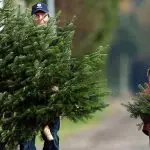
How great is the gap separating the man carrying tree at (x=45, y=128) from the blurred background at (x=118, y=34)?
30.5ft

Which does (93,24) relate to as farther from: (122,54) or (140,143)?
(140,143)

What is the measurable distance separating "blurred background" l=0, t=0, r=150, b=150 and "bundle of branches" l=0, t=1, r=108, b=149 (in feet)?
33.1

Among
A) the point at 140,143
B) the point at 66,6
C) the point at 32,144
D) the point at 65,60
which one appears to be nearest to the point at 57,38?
the point at 65,60

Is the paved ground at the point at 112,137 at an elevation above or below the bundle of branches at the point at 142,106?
above

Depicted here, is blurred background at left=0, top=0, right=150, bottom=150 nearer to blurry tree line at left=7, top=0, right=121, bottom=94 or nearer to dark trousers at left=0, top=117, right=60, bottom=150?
blurry tree line at left=7, top=0, right=121, bottom=94

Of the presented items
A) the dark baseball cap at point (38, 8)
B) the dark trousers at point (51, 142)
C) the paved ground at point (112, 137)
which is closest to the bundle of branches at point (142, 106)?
the dark trousers at point (51, 142)

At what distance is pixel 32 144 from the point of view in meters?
7.46

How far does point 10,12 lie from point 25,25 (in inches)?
7.8

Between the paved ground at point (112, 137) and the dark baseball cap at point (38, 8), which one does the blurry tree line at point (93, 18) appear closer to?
the paved ground at point (112, 137)

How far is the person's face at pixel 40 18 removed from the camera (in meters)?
6.95

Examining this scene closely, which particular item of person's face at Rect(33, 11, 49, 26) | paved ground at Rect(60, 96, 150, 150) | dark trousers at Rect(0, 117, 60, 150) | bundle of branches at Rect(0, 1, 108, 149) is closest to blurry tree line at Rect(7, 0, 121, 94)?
paved ground at Rect(60, 96, 150, 150)

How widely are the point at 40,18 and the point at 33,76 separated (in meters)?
0.70

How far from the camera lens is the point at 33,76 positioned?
263 inches

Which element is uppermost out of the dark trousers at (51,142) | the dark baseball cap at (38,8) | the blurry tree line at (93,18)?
the blurry tree line at (93,18)
